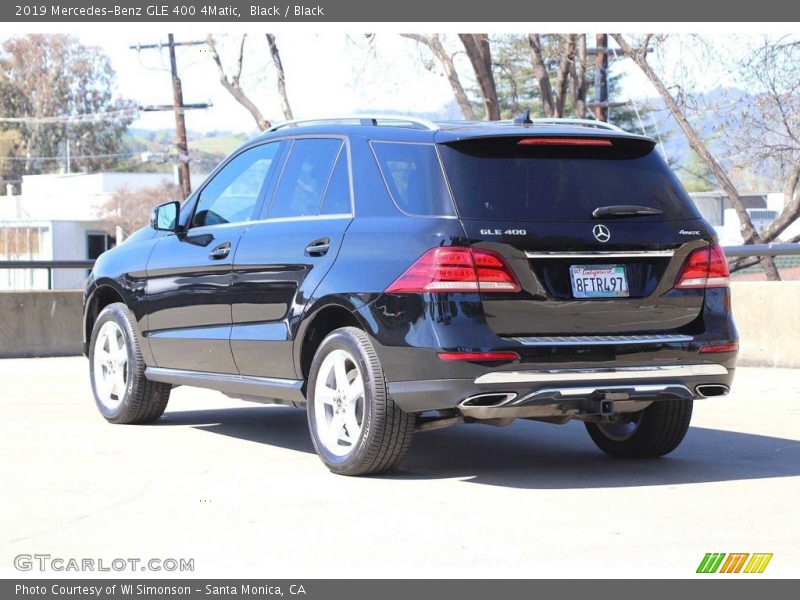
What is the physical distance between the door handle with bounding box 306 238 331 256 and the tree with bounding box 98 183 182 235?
7798cm

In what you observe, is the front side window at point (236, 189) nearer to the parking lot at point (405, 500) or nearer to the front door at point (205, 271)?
the front door at point (205, 271)

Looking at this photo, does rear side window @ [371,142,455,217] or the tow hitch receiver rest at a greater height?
rear side window @ [371,142,455,217]

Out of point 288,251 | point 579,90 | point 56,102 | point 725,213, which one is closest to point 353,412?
point 288,251

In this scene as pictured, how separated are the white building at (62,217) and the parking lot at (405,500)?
6330cm

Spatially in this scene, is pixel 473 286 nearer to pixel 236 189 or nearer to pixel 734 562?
pixel 734 562

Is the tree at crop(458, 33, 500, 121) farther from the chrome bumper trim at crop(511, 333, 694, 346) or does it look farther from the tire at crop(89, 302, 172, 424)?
the chrome bumper trim at crop(511, 333, 694, 346)

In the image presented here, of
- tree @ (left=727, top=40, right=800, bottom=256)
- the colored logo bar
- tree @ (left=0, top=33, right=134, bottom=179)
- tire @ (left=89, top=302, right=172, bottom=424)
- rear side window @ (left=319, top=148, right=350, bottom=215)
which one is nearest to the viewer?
the colored logo bar

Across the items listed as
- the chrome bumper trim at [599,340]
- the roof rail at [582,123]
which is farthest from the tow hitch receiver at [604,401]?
the roof rail at [582,123]

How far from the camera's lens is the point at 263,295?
8523 mm

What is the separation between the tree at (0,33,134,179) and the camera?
109000mm

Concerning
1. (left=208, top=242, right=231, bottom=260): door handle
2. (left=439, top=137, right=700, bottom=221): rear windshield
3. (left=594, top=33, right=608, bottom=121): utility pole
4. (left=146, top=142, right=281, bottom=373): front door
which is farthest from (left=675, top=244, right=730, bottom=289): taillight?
(left=594, top=33, right=608, bottom=121): utility pole

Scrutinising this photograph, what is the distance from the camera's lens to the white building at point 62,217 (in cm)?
7931

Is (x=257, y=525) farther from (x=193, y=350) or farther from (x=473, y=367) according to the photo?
(x=193, y=350)

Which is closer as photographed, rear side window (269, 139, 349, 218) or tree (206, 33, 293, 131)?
rear side window (269, 139, 349, 218)
